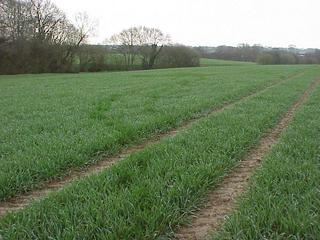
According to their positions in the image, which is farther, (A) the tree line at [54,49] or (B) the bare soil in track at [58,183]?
(A) the tree line at [54,49]

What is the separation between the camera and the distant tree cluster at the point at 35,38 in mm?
57000

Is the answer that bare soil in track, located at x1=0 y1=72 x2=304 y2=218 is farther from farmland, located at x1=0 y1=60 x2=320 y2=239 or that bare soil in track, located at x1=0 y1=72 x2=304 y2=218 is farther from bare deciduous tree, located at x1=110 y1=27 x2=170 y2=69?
bare deciduous tree, located at x1=110 y1=27 x2=170 y2=69

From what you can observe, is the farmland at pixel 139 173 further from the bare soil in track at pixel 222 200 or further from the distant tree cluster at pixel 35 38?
the distant tree cluster at pixel 35 38

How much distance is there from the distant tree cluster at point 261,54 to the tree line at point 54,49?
2337 cm

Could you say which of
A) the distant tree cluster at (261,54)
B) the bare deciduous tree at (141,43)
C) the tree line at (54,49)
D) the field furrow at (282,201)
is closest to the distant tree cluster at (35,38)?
the tree line at (54,49)

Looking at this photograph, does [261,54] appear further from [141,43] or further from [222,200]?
[222,200]

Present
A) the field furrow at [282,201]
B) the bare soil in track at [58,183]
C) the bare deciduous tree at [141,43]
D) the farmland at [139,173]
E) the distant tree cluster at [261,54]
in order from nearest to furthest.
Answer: the field furrow at [282,201]
the farmland at [139,173]
the bare soil in track at [58,183]
the bare deciduous tree at [141,43]
the distant tree cluster at [261,54]

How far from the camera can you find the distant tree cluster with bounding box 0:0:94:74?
57000 mm

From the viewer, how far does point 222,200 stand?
4773 mm

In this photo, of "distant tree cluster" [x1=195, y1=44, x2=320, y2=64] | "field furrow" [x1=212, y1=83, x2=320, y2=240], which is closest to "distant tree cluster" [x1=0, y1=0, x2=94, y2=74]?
"distant tree cluster" [x1=195, y1=44, x2=320, y2=64]

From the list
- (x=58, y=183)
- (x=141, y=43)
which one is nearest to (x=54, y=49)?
(x=141, y=43)

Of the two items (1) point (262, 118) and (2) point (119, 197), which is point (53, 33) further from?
(2) point (119, 197)

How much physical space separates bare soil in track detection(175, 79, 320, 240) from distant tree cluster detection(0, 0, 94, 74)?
184ft

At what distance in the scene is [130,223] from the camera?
154 inches
